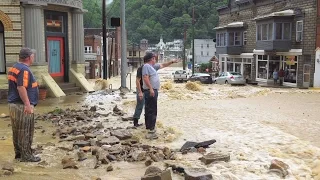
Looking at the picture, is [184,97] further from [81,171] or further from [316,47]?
[316,47]

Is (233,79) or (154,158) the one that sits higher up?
(154,158)

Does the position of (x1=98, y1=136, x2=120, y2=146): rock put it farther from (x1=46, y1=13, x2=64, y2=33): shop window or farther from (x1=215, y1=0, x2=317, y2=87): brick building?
(x1=215, y1=0, x2=317, y2=87): brick building

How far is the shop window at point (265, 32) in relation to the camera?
116 ft

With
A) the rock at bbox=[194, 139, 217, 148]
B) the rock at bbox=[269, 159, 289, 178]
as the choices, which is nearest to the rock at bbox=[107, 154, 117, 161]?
the rock at bbox=[194, 139, 217, 148]

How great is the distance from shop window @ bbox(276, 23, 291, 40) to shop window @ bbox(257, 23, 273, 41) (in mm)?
921

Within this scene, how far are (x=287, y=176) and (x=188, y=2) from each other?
9729 centimetres

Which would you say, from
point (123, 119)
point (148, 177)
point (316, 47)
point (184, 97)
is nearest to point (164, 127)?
point (123, 119)

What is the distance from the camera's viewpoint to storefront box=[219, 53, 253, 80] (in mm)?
42531

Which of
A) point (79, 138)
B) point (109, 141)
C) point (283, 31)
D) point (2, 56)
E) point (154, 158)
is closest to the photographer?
point (154, 158)

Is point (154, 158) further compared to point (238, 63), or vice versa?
point (238, 63)

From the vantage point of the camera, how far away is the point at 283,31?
1332 inches

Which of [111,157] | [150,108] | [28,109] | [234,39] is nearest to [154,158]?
[111,157]

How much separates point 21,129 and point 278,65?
3261 cm

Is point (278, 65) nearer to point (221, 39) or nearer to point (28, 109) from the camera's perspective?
point (221, 39)
